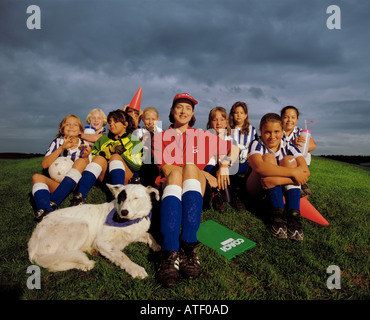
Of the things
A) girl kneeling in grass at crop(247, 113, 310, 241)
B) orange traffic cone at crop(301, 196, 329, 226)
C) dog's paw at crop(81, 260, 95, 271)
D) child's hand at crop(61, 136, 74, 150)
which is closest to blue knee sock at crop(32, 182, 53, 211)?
child's hand at crop(61, 136, 74, 150)

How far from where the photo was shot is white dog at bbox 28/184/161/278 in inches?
106

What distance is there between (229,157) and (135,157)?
2.43 metres

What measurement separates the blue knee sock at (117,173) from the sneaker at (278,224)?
10.8ft

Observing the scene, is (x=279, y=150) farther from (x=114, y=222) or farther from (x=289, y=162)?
(x=114, y=222)

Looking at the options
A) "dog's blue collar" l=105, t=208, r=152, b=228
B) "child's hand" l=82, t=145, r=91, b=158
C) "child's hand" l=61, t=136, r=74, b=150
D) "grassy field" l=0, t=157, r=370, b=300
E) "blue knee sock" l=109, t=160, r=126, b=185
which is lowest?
"grassy field" l=0, t=157, r=370, b=300

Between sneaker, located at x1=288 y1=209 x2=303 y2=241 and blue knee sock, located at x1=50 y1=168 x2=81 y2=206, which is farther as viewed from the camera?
blue knee sock, located at x1=50 y1=168 x2=81 y2=206

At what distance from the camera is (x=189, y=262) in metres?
2.62

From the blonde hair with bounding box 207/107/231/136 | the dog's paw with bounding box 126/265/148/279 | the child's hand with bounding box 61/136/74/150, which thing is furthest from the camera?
the blonde hair with bounding box 207/107/231/136

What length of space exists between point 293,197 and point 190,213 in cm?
224

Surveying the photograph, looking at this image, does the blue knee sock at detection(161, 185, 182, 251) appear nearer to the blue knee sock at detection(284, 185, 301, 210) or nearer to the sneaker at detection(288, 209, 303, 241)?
the sneaker at detection(288, 209, 303, 241)

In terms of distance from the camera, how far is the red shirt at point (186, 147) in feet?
12.6

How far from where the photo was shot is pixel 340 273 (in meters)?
2.71

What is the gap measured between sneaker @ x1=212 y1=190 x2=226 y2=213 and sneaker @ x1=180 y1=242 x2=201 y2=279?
6.38 ft

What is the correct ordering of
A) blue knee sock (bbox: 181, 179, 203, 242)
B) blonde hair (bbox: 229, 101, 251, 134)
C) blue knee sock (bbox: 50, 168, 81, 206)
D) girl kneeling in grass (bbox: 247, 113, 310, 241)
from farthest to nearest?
blonde hair (bbox: 229, 101, 251, 134) → blue knee sock (bbox: 50, 168, 81, 206) → girl kneeling in grass (bbox: 247, 113, 310, 241) → blue knee sock (bbox: 181, 179, 203, 242)
